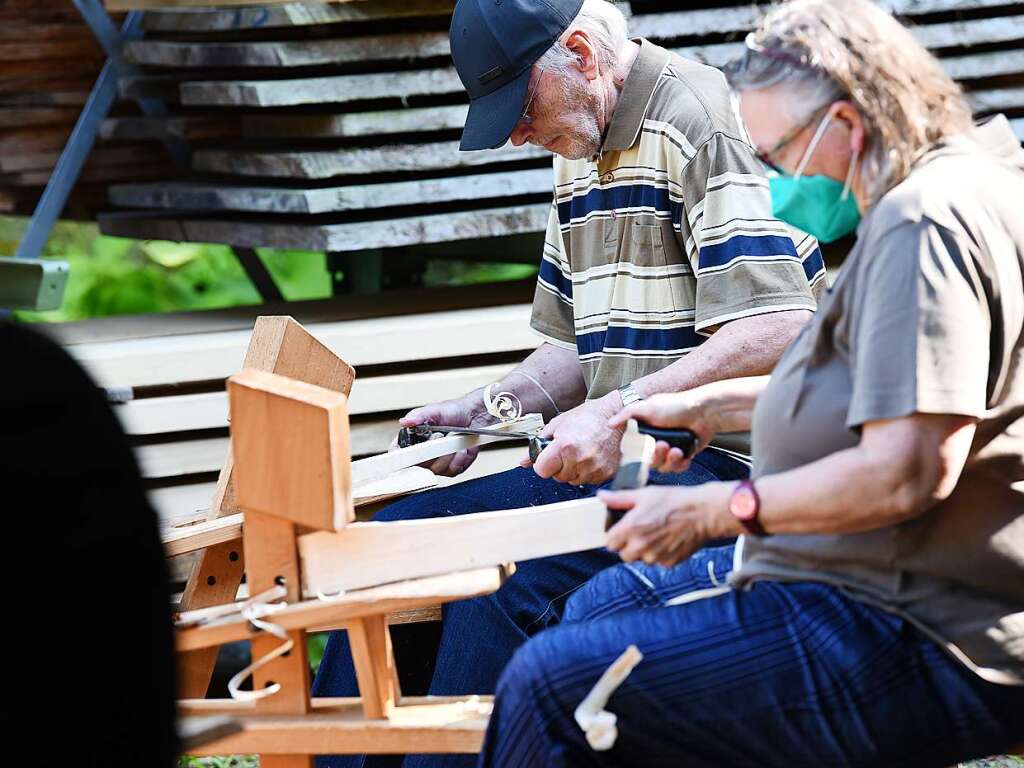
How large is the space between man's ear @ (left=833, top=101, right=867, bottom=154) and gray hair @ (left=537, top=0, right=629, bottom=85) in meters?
1.00

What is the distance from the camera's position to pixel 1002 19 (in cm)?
401

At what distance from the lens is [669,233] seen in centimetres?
257

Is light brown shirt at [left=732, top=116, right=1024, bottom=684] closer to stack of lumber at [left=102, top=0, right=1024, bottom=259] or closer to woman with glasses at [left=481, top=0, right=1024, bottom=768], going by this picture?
woman with glasses at [left=481, top=0, right=1024, bottom=768]

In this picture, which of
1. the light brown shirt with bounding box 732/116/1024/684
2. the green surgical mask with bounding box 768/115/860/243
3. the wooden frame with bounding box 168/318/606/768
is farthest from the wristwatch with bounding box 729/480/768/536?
the green surgical mask with bounding box 768/115/860/243

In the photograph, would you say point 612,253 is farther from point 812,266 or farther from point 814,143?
point 814,143

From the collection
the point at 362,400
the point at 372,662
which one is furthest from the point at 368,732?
the point at 362,400

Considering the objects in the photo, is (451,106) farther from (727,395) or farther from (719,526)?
(719,526)

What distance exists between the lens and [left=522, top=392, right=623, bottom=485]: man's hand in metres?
2.32

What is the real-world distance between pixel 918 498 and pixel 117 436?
955 mm

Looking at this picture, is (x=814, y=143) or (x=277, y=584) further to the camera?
(x=277, y=584)

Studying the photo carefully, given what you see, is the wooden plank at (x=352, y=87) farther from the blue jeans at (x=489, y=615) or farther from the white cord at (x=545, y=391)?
the blue jeans at (x=489, y=615)

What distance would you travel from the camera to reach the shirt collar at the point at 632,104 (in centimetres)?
256

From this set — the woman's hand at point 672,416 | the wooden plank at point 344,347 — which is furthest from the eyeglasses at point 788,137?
the wooden plank at point 344,347

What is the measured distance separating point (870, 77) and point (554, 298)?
1.41 m
